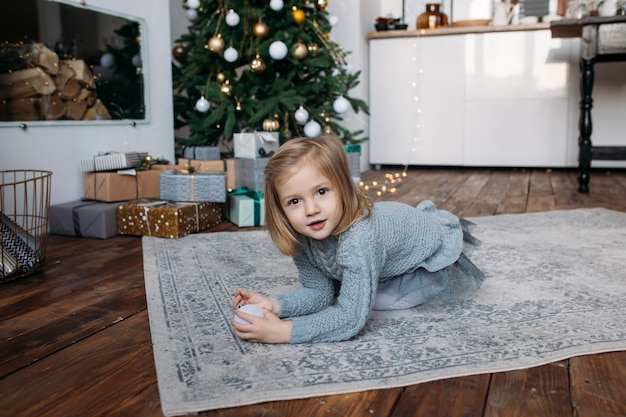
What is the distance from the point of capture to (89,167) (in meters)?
2.06

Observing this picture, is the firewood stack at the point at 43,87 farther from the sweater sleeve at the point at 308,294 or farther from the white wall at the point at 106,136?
the sweater sleeve at the point at 308,294

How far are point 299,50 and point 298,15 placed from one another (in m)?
0.17

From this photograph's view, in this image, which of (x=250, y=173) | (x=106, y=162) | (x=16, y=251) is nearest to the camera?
(x=16, y=251)

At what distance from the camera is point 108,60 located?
7.45 feet

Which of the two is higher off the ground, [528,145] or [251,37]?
[251,37]

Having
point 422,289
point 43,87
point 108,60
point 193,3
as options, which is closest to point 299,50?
point 193,3

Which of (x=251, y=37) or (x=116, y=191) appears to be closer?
(x=116, y=191)

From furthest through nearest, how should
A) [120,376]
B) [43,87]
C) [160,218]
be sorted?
[43,87] < [160,218] < [120,376]

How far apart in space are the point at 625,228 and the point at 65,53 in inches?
78.3

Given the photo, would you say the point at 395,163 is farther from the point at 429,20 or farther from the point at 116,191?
the point at 116,191

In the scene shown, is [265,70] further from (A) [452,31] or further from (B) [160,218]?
(A) [452,31]

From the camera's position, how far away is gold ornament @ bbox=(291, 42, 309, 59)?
2504 mm

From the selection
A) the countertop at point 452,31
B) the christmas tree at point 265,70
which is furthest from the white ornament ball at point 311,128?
the countertop at point 452,31

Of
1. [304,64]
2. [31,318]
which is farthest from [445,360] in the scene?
[304,64]
